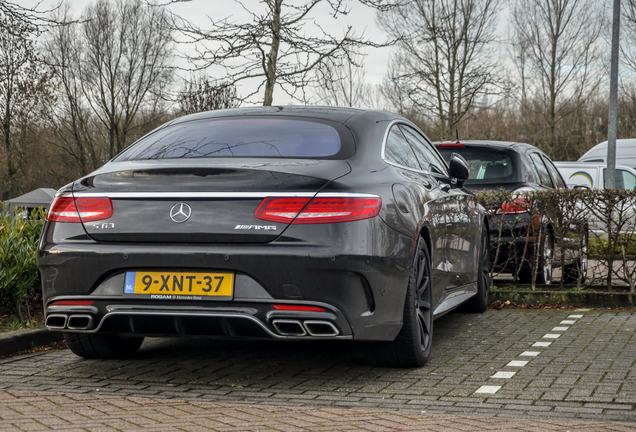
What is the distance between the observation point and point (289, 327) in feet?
13.3

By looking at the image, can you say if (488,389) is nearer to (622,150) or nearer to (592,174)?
(592,174)

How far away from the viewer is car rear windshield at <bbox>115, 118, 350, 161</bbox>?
4555 millimetres

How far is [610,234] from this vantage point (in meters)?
7.98

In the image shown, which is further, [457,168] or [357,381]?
[457,168]

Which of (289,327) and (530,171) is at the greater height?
(530,171)

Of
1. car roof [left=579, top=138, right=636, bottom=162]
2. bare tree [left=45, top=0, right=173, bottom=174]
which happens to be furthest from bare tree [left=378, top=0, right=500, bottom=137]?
bare tree [left=45, top=0, right=173, bottom=174]

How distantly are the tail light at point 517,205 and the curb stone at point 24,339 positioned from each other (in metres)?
4.53

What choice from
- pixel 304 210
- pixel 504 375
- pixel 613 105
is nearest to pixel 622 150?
pixel 613 105

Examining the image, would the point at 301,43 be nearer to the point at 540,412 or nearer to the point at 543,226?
the point at 543,226

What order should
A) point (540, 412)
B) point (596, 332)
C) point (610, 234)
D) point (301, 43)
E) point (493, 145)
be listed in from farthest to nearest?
1. point (301, 43)
2. point (493, 145)
3. point (610, 234)
4. point (596, 332)
5. point (540, 412)

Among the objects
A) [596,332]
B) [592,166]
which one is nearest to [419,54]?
[592,166]

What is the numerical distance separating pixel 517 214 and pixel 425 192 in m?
3.33

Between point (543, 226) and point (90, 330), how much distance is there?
531 centimetres

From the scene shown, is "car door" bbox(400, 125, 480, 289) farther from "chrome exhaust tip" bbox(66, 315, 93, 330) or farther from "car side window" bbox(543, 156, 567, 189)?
"car side window" bbox(543, 156, 567, 189)
